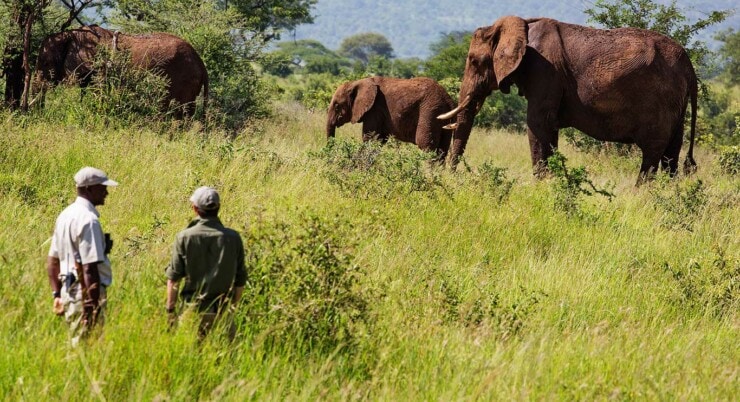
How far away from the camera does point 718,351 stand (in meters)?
6.23

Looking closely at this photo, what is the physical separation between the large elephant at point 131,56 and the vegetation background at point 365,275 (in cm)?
60

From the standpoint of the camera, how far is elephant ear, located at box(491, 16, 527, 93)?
1286 centimetres

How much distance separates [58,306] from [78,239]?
350 mm

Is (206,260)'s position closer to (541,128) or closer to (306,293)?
(306,293)

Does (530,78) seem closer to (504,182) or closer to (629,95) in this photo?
(629,95)

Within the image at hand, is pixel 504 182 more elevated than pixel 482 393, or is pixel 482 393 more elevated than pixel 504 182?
pixel 482 393

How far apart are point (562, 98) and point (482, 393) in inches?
365

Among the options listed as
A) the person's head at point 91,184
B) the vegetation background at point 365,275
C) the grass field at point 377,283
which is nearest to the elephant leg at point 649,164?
the vegetation background at point 365,275

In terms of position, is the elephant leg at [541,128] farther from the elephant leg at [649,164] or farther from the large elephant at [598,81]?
the elephant leg at [649,164]

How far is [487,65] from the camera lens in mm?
13773

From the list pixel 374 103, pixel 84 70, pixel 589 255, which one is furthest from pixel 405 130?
pixel 589 255

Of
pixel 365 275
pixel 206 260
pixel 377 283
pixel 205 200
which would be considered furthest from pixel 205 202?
pixel 377 283

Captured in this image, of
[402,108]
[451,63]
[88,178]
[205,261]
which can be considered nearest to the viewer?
[88,178]

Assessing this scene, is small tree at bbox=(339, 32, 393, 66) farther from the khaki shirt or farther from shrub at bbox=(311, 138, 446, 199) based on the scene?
the khaki shirt
